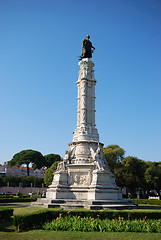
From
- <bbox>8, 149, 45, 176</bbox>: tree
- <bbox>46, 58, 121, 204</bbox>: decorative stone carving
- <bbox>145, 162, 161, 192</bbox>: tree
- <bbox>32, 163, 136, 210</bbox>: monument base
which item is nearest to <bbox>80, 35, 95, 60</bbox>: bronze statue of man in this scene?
<bbox>46, 58, 121, 204</bbox>: decorative stone carving

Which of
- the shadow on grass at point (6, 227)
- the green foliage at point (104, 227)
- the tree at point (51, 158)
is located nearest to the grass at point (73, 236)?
the green foliage at point (104, 227)

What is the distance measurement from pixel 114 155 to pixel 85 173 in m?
19.3

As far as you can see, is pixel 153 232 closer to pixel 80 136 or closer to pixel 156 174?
pixel 80 136

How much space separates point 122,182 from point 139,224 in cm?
3058

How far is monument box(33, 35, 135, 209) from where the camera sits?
20.3 metres

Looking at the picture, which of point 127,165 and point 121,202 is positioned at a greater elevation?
point 127,165

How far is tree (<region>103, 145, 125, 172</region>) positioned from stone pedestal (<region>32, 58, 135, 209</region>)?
14.7m

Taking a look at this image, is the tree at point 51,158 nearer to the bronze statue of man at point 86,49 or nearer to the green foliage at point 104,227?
the bronze statue of man at point 86,49

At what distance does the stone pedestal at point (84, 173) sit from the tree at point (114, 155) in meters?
14.7

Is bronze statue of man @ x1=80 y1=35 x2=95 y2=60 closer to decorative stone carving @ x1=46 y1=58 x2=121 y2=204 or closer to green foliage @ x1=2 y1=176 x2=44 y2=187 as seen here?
decorative stone carving @ x1=46 y1=58 x2=121 y2=204

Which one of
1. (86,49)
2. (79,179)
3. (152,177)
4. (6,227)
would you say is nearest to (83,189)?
(79,179)

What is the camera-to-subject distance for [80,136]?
83.7 ft

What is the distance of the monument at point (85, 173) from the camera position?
2031 centimetres

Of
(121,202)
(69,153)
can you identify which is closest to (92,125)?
(69,153)
